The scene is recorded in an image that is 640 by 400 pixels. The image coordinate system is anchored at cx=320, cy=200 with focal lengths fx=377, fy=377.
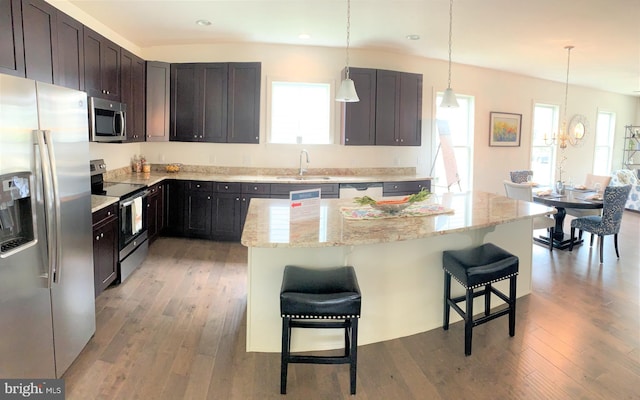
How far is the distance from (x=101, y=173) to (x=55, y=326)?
2.45m

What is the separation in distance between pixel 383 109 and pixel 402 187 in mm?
1141

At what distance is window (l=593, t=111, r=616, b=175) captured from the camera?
29.3 ft

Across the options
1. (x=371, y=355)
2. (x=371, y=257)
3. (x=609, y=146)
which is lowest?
(x=371, y=355)

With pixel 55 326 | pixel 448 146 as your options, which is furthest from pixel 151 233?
pixel 448 146

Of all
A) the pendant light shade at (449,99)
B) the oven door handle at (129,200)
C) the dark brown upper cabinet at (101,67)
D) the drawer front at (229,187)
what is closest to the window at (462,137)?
the pendant light shade at (449,99)

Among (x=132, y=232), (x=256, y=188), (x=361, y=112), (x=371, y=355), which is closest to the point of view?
(x=371, y=355)

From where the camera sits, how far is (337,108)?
5516 mm

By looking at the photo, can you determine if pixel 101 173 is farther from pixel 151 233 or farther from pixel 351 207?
pixel 351 207

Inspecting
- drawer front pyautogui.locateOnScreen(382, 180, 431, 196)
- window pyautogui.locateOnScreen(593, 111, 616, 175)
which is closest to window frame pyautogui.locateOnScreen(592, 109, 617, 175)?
window pyautogui.locateOnScreen(593, 111, 616, 175)

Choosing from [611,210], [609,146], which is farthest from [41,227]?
[609,146]

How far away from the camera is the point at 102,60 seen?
12.5 ft

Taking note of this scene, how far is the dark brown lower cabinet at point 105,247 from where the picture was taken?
3.03 meters

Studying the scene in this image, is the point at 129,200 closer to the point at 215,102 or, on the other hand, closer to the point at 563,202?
the point at 215,102

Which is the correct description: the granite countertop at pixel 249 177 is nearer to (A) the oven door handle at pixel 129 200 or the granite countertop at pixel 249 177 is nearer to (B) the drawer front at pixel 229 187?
(B) the drawer front at pixel 229 187
